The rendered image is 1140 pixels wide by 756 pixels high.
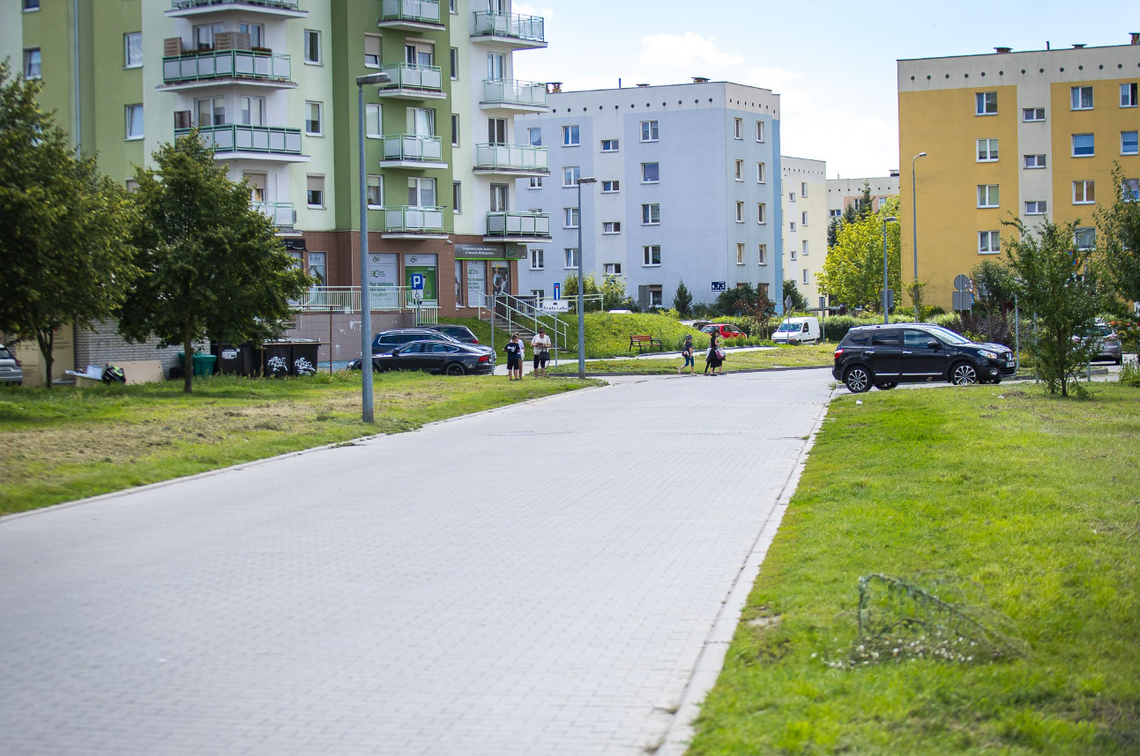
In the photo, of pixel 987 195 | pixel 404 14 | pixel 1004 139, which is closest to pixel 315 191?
pixel 404 14

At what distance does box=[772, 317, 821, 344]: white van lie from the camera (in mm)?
67312

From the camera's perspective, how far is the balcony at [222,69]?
5222cm

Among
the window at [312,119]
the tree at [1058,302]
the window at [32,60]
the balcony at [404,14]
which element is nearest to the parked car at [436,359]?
the window at [312,119]

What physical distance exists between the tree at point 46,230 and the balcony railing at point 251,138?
1071 inches

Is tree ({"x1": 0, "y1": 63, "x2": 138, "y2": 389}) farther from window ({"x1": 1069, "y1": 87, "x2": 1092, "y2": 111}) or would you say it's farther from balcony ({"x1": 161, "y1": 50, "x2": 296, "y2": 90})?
window ({"x1": 1069, "y1": 87, "x2": 1092, "y2": 111})

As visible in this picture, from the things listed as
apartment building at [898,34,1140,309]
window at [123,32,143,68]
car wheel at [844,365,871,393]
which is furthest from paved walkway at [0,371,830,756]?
apartment building at [898,34,1140,309]

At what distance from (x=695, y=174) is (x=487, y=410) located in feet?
190

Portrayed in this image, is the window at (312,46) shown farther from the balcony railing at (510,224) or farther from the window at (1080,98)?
the window at (1080,98)

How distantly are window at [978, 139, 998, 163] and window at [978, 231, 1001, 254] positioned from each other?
402 cm

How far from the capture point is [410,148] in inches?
2251

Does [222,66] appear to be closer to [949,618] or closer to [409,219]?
[409,219]

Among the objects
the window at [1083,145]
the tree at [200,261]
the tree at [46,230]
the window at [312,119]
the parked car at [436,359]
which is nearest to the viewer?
the tree at [46,230]

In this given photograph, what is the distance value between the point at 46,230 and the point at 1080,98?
5928 cm

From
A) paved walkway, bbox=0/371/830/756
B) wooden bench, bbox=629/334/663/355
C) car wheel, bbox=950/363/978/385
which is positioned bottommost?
paved walkway, bbox=0/371/830/756
